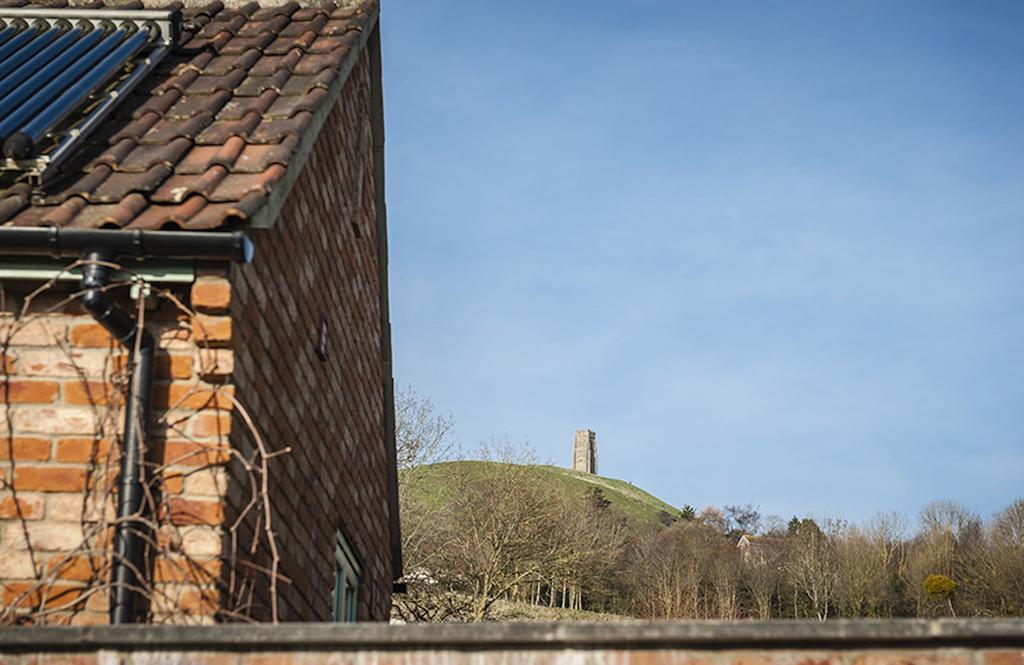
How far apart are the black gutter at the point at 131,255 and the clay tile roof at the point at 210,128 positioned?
12 centimetres

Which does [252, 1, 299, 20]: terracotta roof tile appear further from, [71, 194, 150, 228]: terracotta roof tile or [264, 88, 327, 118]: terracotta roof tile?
[71, 194, 150, 228]: terracotta roof tile

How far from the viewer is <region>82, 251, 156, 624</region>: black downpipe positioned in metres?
4.31

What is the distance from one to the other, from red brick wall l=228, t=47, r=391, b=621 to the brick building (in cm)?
3

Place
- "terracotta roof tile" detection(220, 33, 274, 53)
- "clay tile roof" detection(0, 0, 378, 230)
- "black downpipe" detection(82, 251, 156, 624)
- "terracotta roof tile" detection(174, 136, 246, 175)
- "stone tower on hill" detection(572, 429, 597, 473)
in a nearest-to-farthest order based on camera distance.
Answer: "black downpipe" detection(82, 251, 156, 624) → "clay tile roof" detection(0, 0, 378, 230) → "terracotta roof tile" detection(174, 136, 246, 175) → "terracotta roof tile" detection(220, 33, 274, 53) → "stone tower on hill" detection(572, 429, 597, 473)

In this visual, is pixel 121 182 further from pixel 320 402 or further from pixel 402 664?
pixel 402 664

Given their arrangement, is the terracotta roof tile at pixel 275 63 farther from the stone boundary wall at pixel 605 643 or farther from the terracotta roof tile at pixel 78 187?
the stone boundary wall at pixel 605 643

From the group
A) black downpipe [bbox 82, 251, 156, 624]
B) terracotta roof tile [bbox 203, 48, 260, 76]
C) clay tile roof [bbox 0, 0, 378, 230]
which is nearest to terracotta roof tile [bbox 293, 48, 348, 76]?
clay tile roof [bbox 0, 0, 378, 230]

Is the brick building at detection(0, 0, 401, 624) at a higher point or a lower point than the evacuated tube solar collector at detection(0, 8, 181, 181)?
lower

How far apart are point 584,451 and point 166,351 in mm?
160274

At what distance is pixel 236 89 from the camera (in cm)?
642

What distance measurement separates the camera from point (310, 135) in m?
5.98

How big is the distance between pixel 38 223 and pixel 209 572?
1.78m

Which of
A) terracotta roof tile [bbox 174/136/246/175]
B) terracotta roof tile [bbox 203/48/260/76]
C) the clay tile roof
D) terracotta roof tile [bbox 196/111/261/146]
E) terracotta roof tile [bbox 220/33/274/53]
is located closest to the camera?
the clay tile roof

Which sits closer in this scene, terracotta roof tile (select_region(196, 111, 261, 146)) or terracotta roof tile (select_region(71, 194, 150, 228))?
terracotta roof tile (select_region(71, 194, 150, 228))
